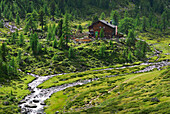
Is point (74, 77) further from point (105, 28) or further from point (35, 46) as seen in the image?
point (105, 28)

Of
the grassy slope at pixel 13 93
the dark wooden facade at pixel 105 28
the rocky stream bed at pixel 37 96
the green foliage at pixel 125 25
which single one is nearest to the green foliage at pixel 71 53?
the rocky stream bed at pixel 37 96

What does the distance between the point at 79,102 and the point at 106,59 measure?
6310cm

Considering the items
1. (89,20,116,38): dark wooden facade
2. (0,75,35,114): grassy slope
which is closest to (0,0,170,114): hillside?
(0,75,35,114): grassy slope

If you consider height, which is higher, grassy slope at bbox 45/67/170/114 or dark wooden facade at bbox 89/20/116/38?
dark wooden facade at bbox 89/20/116/38

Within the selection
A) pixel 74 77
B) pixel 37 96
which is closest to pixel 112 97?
pixel 37 96

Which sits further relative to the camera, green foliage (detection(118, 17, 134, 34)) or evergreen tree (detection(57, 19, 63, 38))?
green foliage (detection(118, 17, 134, 34))

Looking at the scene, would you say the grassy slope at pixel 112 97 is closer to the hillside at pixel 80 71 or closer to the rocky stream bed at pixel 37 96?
the hillside at pixel 80 71

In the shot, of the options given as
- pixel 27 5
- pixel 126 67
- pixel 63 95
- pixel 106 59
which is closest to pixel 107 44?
pixel 106 59

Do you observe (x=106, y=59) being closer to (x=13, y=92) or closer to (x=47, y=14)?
(x=13, y=92)

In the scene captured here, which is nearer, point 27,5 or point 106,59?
point 106,59

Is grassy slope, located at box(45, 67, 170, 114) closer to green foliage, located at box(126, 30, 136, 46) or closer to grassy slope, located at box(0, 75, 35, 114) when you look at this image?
grassy slope, located at box(0, 75, 35, 114)

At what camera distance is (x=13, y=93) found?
68.8 metres

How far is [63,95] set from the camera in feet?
222

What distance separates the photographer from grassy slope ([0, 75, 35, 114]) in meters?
54.7
